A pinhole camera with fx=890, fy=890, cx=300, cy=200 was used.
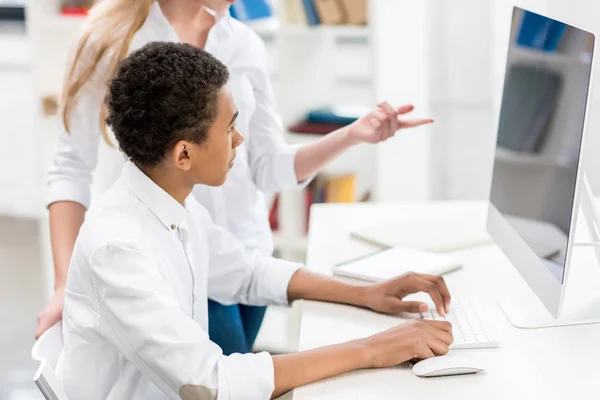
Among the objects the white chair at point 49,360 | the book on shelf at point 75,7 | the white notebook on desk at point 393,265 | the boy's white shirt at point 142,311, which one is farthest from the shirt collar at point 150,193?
the book on shelf at point 75,7

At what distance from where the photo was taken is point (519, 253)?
1560 millimetres

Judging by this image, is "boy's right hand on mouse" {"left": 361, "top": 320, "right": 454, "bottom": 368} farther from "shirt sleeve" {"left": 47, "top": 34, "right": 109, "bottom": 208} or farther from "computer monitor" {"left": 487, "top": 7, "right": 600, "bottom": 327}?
"shirt sleeve" {"left": 47, "top": 34, "right": 109, "bottom": 208}

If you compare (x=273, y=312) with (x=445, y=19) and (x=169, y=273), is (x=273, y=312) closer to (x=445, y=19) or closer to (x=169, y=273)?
(x=445, y=19)

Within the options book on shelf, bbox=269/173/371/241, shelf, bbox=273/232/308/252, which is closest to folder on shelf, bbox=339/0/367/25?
book on shelf, bbox=269/173/371/241

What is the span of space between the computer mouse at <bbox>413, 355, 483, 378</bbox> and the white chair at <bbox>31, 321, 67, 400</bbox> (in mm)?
500

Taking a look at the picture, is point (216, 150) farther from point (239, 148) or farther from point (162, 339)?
point (239, 148)

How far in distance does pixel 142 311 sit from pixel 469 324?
535 mm

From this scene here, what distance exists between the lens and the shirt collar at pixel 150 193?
1.34 metres

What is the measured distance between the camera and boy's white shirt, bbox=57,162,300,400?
1194mm

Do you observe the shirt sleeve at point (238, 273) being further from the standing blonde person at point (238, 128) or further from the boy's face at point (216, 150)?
the boy's face at point (216, 150)

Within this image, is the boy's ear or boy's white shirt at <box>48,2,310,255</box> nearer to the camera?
the boy's ear

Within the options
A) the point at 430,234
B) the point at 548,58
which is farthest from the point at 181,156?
the point at 430,234

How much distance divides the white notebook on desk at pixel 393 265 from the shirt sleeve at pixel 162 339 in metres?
0.48

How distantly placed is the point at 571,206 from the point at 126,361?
69 cm
